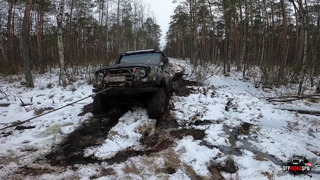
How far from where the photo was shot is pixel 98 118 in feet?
16.9

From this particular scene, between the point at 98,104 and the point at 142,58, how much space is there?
201cm

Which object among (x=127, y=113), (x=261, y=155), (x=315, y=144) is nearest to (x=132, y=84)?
(x=127, y=113)

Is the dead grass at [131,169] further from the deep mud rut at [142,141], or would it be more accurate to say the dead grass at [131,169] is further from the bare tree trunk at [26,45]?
the bare tree trunk at [26,45]

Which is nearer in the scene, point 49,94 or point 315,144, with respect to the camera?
point 315,144

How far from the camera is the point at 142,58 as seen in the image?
6.35 meters

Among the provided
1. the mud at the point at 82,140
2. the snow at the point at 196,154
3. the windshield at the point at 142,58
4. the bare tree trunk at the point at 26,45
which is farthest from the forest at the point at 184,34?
the snow at the point at 196,154

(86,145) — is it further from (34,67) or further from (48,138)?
(34,67)

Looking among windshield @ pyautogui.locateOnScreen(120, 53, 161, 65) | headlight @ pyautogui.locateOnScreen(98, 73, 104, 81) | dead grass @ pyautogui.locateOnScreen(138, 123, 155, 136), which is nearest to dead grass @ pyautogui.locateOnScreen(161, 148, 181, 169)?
dead grass @ pyautogui.locateOnScreen(138, 123, 155, 136)

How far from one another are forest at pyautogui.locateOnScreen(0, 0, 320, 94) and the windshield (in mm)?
4437

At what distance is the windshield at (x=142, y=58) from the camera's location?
6195 millimetres

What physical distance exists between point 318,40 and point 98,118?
1103 centimetres

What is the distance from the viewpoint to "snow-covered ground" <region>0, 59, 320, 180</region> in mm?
Result: 2865

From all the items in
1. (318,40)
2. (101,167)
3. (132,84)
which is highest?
(318,40)

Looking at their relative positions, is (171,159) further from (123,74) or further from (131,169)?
(123,74)
